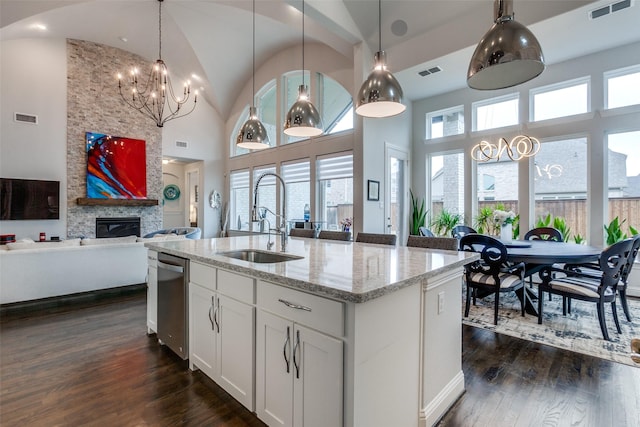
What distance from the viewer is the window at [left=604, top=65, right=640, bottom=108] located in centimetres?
435

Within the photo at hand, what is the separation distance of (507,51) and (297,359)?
212cm

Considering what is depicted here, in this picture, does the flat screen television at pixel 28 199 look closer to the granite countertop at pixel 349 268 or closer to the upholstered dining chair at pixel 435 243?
the granite countertop at pixel 349 268

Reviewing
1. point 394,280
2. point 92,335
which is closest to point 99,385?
point 92,335

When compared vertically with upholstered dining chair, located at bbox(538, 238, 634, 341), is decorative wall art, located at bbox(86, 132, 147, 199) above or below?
above

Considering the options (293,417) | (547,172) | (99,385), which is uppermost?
(547,172)

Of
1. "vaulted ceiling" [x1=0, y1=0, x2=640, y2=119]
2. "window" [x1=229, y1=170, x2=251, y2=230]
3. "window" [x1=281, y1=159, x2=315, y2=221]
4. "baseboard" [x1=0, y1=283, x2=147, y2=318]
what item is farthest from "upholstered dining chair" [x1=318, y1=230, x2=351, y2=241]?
"window" [x1=229, y1=170, x2=251, y2=230]

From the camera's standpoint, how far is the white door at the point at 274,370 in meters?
1.56

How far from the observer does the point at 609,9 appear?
11.4 feet

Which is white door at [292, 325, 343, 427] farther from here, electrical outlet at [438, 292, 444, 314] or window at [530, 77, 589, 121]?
window at [530, 77, 589, 121]

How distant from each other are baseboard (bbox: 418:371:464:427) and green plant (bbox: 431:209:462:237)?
4.21 metres

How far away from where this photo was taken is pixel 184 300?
241 cm

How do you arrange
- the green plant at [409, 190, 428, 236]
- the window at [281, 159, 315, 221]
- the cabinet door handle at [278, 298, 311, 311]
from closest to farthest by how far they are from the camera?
the cabinet door handle at [278, 298, 311, 311], the green plant at [409, 190, 428, 236], the window at [281, 159, 315, 221]

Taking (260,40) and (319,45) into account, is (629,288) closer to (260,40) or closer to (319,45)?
(319,45)

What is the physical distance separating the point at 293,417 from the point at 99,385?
5.32ft
